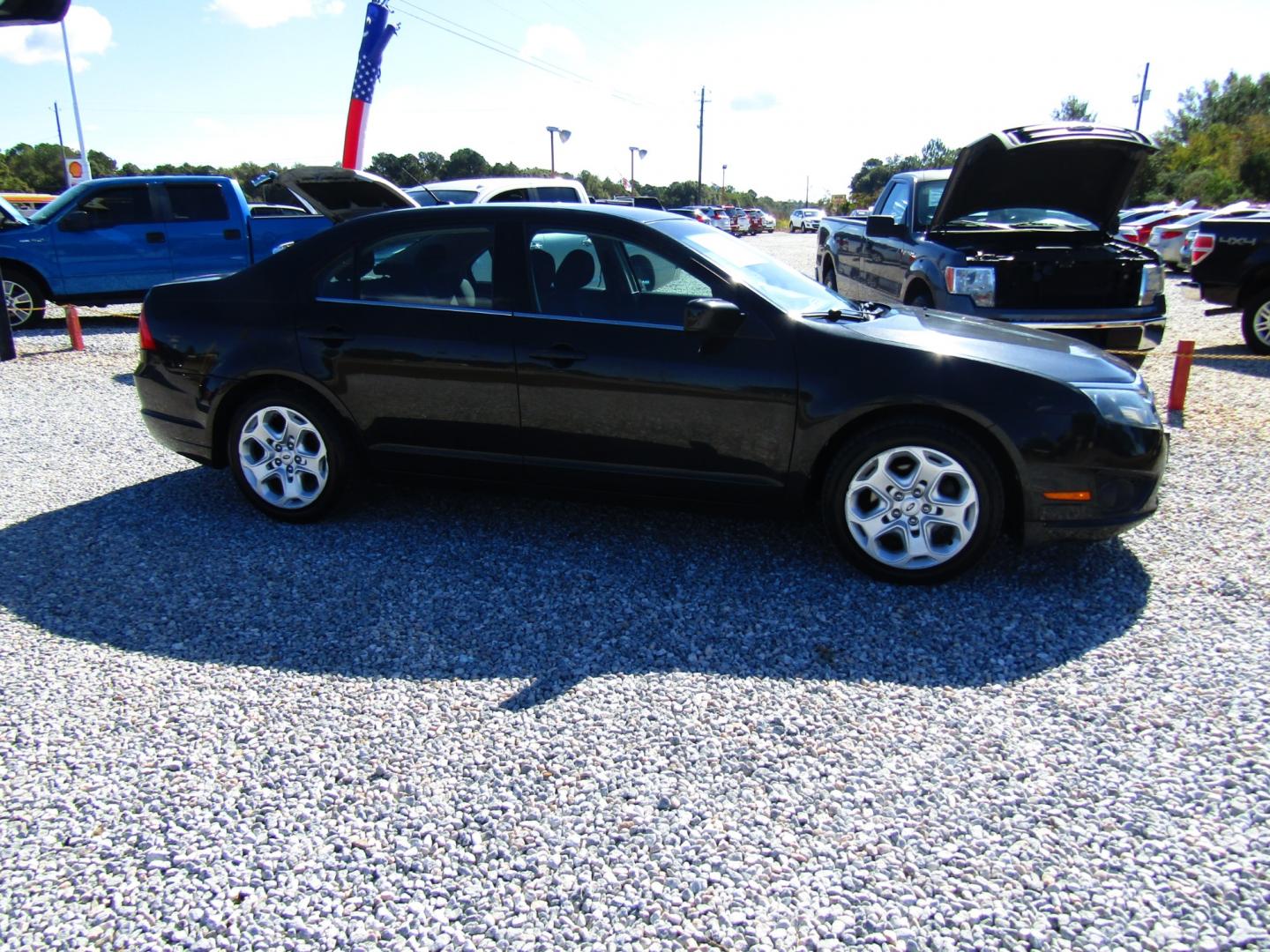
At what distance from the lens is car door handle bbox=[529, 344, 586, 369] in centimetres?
407

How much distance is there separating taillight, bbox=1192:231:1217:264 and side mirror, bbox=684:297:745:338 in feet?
26.3

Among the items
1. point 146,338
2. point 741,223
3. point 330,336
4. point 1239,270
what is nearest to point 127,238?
point 146,338

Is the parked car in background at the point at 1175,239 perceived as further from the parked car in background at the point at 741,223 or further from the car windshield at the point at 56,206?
the parked car in background at the point at 741,223

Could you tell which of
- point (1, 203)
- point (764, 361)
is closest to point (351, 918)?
point (764, 361)

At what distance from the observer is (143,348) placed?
4.83 meters

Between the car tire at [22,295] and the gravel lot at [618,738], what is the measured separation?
8354 millimetres

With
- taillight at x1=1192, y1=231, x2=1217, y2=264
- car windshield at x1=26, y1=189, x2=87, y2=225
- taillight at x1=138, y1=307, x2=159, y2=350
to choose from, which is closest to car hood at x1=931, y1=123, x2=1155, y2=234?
taillight at x1=1192, y1=231, x2=1217, y2=264

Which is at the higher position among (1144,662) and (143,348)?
(143,348)

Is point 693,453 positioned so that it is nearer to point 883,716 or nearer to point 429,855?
point 883,716

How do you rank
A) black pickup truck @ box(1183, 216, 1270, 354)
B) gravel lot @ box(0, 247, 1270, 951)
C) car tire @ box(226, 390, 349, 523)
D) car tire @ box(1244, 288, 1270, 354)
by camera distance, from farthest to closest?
car tire @ box(1244, 288, 1270, 354) → black pickup truck @ box(1183, 216, 1270, 354) → car tire @ box(226, 390, 349, 523) → gravel lot @ box(0, 247, 1270, 951)

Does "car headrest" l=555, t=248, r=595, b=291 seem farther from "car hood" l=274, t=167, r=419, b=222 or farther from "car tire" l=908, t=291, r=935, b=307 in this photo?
"car tire" l=908, t=291, r=935, b=307

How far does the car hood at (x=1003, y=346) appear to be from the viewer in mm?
3816

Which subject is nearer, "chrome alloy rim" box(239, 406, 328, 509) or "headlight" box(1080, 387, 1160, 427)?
"headlight" box(1080, 387, 1160, 427)

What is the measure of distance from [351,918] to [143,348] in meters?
3.79
